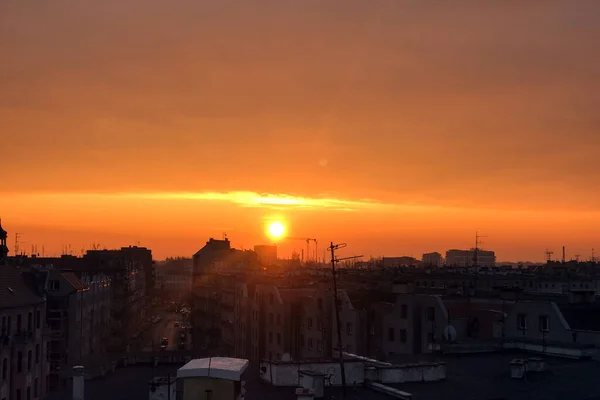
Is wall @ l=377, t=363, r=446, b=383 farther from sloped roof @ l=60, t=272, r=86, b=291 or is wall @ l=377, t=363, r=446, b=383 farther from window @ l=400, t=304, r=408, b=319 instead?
sloped roof @ l=60, t=272, r=86, b=291

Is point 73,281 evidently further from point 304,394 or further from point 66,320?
point 304,394

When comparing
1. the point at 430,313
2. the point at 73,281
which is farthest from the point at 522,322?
the point at 73,281

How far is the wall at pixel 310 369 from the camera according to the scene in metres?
28.2

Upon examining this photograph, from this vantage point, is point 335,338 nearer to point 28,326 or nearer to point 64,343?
point 28,326

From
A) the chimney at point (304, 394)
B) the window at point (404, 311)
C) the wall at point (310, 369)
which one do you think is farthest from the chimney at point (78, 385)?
the window at point (404, 311)

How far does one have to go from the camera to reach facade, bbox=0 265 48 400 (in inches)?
2539

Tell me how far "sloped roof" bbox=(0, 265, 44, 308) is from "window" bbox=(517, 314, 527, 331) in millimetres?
44676

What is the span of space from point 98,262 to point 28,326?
228 feet

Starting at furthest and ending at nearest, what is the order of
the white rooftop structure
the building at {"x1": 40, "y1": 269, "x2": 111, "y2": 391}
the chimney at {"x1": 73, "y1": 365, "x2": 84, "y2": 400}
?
the building at {"x1": 40, "y1": 269, "x2": 111, "y2": 391} → the chimney at {"x1": 73, "y1": 365, "x2": 84, "y2": 400} → the white rooftop structure

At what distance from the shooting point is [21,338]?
6781cm

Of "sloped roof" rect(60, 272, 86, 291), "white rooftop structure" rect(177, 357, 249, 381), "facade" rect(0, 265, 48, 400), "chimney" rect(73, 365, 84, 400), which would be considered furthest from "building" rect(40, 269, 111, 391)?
"white rooftop structure" rect(177, 357, 249, 381)

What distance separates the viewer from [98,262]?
140125mm

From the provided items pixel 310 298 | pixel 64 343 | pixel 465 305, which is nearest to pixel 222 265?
pixel 64 343

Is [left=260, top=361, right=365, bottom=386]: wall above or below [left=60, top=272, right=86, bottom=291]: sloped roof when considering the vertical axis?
below
